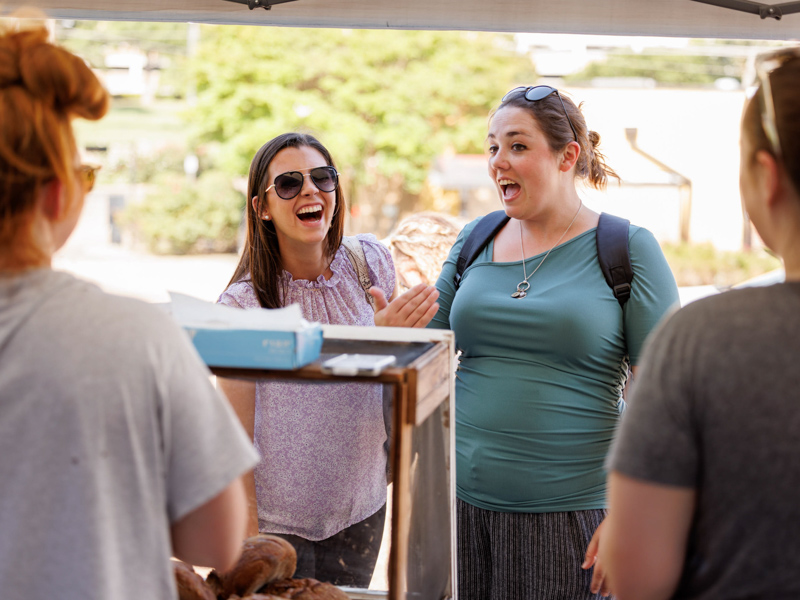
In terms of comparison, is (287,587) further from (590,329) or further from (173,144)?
(173,144)

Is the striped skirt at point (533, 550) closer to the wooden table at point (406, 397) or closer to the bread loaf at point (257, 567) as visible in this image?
the wooden table at point (406, 397)

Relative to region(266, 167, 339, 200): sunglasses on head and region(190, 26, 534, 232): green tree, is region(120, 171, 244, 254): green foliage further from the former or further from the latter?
region(266, 167, 339, 200): sunglasses on head

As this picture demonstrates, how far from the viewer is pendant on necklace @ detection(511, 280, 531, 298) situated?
1.91 metres

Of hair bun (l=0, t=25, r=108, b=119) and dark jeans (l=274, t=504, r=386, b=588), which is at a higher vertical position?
hair bun (l=0, t=25, r=108, b=119)

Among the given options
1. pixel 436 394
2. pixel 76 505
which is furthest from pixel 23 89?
pixel 436 394

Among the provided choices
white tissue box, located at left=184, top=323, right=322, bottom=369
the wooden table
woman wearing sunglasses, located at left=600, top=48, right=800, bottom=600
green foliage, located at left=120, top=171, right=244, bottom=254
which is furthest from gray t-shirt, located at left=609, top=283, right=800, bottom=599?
green foliage, located at left=120, top=171, right=244, bottom=254

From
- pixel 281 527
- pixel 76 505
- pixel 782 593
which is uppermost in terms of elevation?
pixel 76 505

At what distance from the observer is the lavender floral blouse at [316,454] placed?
1863 millimetres

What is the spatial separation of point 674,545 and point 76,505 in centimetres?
75

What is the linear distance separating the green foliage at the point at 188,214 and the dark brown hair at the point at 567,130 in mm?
19911

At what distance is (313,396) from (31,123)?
44.4 inches

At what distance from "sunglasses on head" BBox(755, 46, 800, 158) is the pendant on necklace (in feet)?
3.26

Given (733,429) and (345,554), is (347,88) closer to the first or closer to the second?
(345,554)

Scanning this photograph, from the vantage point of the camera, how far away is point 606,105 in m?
19.3
